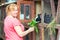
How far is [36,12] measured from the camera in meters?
3.02

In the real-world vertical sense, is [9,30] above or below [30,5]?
below

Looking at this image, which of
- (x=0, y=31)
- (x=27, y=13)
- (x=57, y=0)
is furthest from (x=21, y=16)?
(x=0, y=31)

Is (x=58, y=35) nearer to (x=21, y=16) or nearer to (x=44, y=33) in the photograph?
(x=44, y=33)

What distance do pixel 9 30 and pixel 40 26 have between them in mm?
426

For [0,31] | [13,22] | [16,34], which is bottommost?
[0,31]

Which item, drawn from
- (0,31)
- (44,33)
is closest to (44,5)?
(44,33)

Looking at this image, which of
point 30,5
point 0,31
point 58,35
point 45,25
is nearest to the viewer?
point 58,35

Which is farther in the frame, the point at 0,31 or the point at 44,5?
the point at 0,31

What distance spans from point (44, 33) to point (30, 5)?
1.82ft

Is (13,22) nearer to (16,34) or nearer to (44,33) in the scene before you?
(16,34)

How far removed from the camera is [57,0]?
2586 mm

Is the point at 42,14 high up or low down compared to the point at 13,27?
up

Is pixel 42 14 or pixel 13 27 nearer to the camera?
pixel 13 27

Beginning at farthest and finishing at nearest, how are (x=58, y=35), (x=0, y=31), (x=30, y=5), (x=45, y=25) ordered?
(x=0, y=31)
(x=30, y=5)
(x=45, y=25)
(x=58, y=35)
